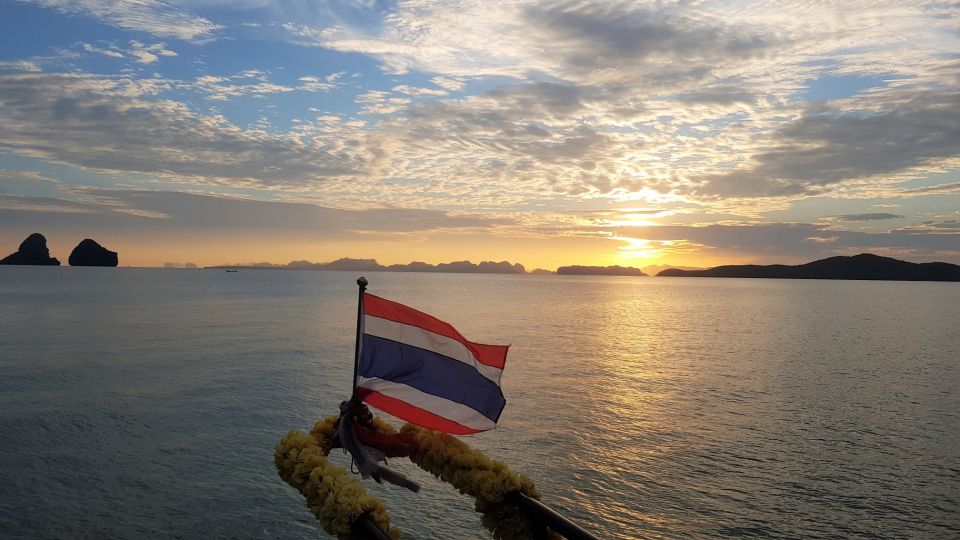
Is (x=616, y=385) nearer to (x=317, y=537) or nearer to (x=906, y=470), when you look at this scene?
Result: (x=906, y=470)

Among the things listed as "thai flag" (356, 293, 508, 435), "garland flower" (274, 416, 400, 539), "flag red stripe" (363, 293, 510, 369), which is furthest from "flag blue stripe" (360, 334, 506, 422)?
"garland flower" (274, 416, 400, 539)

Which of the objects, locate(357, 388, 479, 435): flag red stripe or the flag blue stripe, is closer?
locate(357, 388, 479, 435): flag red stripe

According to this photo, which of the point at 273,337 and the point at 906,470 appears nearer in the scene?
the point at 906,470

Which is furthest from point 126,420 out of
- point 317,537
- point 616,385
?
point 616,385

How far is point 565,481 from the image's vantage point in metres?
23.7

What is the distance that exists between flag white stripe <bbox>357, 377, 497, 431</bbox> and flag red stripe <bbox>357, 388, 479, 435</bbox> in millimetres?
53

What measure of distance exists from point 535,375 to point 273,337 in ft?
111

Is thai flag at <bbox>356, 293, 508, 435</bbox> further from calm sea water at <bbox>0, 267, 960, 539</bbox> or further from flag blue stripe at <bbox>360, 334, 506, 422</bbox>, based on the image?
calm sea water at <bbox>0, 267, 960, 539</bbox>

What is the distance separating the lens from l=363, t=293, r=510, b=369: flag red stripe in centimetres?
1009

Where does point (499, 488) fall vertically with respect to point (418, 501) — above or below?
→ above

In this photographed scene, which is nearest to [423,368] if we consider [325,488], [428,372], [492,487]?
[428,372]

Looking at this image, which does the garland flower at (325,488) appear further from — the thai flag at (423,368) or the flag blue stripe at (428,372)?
the flag blue stripe at (428,372)

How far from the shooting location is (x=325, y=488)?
9.02 metres

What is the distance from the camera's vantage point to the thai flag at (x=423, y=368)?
9.97 meters
